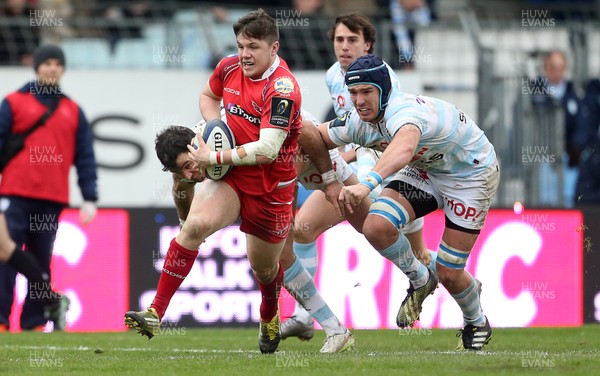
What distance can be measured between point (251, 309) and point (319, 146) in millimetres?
4307

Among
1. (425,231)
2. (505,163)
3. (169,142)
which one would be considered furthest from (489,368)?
(505,163)

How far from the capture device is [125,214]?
14.0 metres

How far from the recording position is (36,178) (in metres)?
13.4

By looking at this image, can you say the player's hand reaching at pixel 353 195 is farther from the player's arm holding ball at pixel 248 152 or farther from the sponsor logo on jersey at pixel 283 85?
the sponsor logo on jersey at pixel 283 85

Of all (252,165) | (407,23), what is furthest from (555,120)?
(252,165)

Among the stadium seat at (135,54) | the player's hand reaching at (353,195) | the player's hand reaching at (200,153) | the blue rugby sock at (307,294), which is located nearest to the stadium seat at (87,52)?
the stadium seat at (135,54)

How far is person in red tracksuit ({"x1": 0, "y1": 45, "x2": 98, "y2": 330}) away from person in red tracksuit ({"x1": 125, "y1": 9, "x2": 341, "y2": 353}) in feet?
13.4

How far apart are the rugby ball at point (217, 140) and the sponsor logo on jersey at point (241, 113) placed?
0.53 feet

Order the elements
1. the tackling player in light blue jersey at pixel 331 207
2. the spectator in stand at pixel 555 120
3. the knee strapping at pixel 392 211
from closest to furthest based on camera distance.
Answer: the knee strapping at pixel 392 211
the tackling player in light blue jersey at pixel 331 207
the spectator in stand at pixel 555 120

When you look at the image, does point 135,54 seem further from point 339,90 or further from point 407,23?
point 339,90

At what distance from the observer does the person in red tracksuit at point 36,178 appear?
1341 cm

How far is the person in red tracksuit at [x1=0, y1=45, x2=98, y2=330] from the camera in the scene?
528 inches

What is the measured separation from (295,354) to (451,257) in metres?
1.44

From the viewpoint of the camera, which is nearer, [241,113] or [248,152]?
[248,152]
